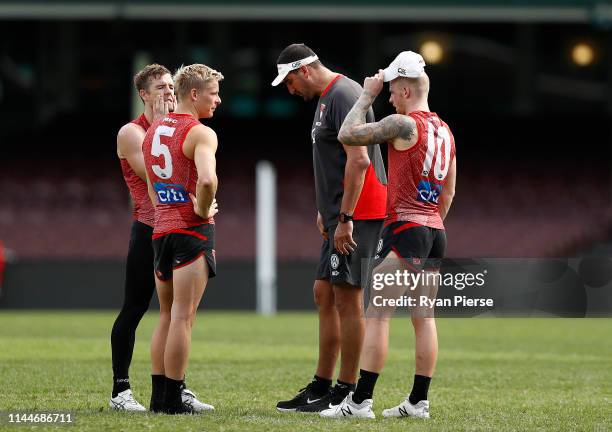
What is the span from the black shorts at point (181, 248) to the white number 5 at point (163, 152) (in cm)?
38

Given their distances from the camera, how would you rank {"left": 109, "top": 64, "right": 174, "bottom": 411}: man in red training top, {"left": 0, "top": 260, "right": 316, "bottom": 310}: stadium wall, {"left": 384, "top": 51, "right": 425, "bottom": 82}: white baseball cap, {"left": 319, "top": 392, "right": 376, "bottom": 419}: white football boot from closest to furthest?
{"left": 384, "top": 51, "right": 425, "bottom": 82}: white baseball cap < {"left": 319, "top": 392, "right": 376, "bottom": 419}: white football boot < {"left": 109, "top": 64, "right": 174, "bottom": 411}: man in red training top < {"left": 0, "top": 260, "right": 316, "bottom": 310}: stadium wall

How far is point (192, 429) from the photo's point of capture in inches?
283

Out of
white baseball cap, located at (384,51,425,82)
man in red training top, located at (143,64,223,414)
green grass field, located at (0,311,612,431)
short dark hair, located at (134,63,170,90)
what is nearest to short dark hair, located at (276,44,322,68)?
man in red training top, located at (143,64,223,414)

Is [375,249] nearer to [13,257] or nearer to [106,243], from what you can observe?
[13,257]

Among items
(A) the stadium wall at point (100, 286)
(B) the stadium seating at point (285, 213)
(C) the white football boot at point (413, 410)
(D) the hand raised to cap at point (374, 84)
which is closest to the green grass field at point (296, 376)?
(C) the white football boot at point (413, 410)

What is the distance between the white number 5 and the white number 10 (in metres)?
1.62

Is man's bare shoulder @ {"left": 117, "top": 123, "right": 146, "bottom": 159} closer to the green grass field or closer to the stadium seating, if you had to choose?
the green grass field

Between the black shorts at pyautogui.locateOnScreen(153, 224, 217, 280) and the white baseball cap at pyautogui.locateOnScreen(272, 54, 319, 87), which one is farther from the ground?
the white baseball cap at pyautogui.locateOnScreen(272, 54, 319, 87)

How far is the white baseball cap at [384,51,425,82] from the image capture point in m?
7.86

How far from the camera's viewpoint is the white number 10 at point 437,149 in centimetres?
787

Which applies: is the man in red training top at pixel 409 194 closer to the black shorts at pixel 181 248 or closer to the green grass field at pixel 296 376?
the green grass field at pixel 296 376

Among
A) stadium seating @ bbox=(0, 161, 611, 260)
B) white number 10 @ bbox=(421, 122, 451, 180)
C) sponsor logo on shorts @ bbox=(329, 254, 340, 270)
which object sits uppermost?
stadium seating @ bbox=(0, 161, 611, 260)

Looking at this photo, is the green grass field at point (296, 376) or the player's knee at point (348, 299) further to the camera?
the player's knee at point (348, 299)

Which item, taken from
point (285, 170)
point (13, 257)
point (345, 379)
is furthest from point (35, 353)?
point (285, 170)
